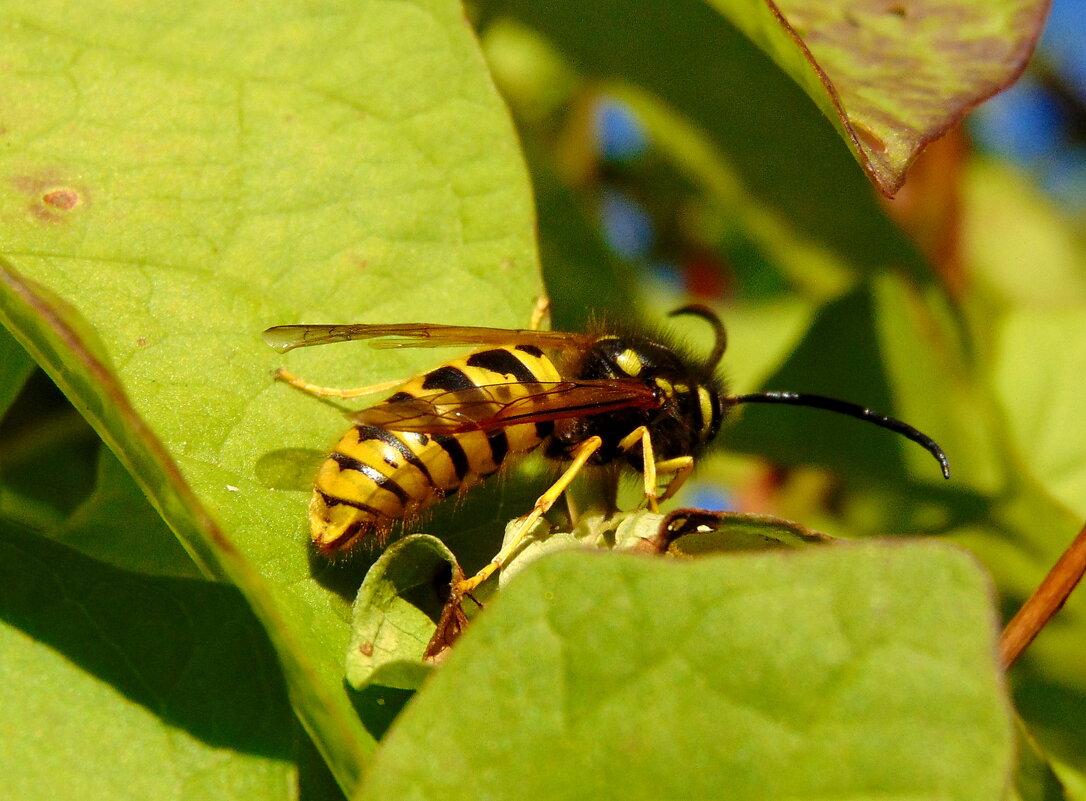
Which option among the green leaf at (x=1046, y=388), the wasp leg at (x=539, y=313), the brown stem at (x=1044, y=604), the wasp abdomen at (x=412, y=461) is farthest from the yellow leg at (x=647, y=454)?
the green leaf at (x=1046, y=388)

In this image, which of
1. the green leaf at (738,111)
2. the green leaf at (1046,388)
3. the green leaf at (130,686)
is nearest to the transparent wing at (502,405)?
the green leaf at (130,686)

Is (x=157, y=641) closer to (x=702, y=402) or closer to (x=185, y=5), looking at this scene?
(x=185, y=5)

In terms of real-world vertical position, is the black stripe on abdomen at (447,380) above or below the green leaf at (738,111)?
below

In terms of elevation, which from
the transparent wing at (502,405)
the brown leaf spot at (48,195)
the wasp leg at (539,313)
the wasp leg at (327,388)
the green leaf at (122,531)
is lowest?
the green leaf at (122,531)

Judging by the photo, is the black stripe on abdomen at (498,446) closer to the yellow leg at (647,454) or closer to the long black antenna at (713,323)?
the yellow leg at (647,454)

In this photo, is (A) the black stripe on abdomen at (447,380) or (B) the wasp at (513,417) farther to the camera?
(A) the black stripe on abdomen at (447,380)

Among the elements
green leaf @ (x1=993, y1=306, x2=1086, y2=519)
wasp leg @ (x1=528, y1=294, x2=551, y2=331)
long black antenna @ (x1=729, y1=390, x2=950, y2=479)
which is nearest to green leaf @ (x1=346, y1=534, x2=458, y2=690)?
wasp leg @ (x1=528, y1=294, x2=551, y2=331)

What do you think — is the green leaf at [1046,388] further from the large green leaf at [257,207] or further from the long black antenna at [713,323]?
the large green leaf at [257,207]

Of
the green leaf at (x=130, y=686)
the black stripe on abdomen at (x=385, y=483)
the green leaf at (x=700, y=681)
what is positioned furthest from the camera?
the black stripe on abdomen at (x=385, y=483)

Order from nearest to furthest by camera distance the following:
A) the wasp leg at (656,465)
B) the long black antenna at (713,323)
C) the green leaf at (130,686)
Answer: the green leaf at (130,686) → the wasp leg at (656,465) → the long black antenna at (713,323)
